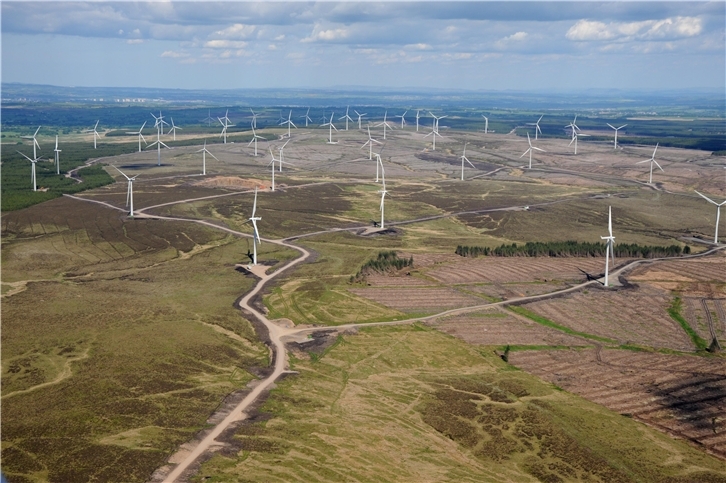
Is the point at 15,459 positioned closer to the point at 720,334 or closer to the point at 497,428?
the point at 497,428

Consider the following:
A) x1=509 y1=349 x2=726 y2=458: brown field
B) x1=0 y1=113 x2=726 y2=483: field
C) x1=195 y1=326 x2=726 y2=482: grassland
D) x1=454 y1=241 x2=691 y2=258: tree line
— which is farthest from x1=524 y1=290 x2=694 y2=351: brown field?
x1=454 y1=241 x2=691 y2=258: tree line

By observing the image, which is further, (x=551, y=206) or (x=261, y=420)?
(x=551, y=206)

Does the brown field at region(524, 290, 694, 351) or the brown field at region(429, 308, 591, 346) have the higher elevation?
the brown field at region(524, 290, 694, 351)

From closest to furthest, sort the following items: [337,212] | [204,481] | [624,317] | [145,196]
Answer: [204,481] < [624,317] < [337,212] < [145,196]

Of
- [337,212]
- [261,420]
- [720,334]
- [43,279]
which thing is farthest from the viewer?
[337,212]

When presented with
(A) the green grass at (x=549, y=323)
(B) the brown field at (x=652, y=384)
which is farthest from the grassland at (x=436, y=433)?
(A) the green grass at (x=549, y=323)

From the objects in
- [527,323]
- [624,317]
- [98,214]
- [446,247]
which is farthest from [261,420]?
[98,214]

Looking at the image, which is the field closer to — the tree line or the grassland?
the grassland
